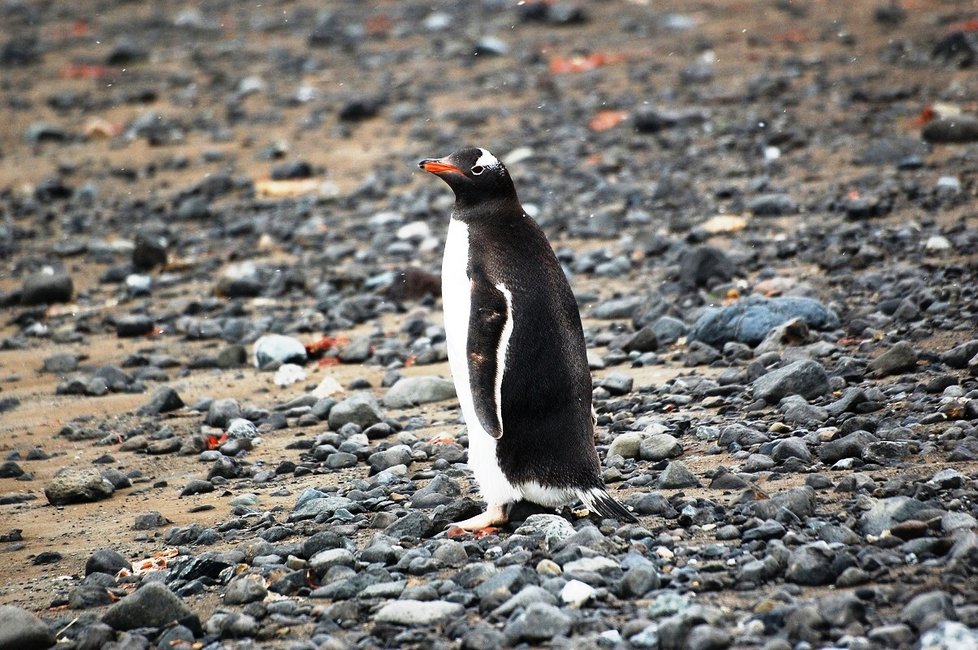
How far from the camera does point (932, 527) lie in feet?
11.0

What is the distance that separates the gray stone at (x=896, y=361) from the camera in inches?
192

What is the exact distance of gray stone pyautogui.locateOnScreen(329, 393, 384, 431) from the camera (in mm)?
5203

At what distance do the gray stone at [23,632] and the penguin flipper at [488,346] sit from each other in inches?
53.7

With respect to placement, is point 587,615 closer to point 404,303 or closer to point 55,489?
point 55,489

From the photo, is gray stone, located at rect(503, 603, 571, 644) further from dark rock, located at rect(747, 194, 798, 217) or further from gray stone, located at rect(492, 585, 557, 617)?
dark rock, located at rect(747, 194, 798, 217)

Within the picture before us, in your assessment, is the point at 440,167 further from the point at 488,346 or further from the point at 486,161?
the point at 488,346

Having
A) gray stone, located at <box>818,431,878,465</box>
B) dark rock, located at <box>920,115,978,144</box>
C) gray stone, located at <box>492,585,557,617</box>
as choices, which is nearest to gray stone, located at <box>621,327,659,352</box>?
gray stone, located at <box>818,431,878,465</box>

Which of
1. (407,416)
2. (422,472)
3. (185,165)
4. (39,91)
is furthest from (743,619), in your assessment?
(39,91)

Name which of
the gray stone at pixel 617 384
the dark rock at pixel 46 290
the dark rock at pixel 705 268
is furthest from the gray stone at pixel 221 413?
the dark rock at pixel 46 290

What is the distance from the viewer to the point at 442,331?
6562 mm

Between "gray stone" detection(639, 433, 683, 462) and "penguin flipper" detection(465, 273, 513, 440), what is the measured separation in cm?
70

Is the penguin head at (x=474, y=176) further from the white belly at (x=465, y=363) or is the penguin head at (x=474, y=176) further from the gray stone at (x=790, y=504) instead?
the gray stone at (x=790, y=504)

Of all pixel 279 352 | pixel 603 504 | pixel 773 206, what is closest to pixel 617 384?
pixel 603 504

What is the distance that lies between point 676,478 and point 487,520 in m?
0.62
